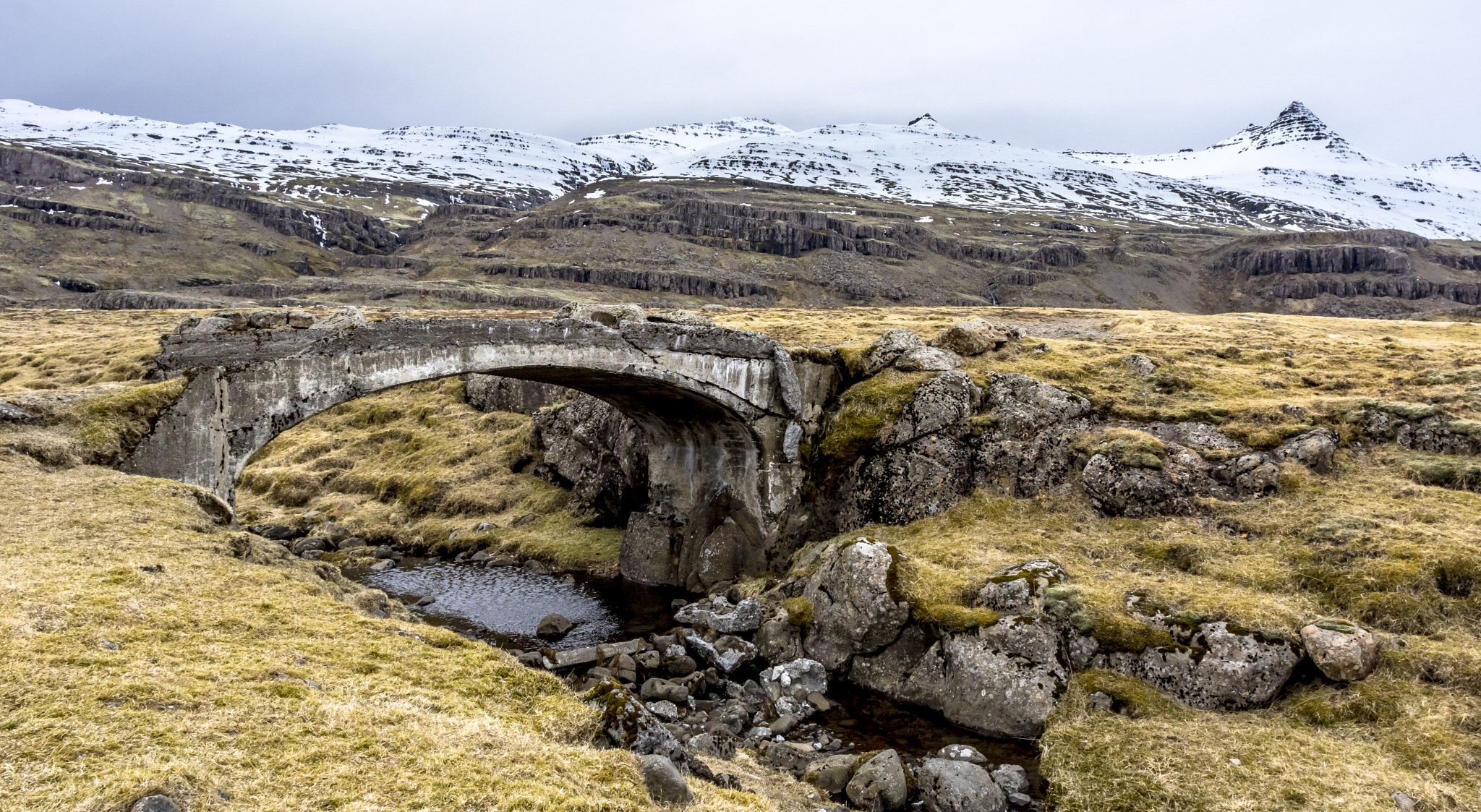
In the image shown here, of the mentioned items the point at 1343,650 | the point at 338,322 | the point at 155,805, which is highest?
the point at 338,322

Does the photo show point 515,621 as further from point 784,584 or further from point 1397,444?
point 1397,444

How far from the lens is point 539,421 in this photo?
3325 centimetres

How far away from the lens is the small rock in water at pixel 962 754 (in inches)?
508

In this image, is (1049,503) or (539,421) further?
(539,421)

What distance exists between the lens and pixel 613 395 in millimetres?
24797

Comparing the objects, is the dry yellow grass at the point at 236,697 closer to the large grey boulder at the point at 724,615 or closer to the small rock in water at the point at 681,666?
the small rock in water at the point at 681,666

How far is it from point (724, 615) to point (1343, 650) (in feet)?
40.2

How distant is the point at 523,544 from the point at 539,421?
7.17 m

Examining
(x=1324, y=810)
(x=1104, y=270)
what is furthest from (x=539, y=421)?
(x=1104, y=270)

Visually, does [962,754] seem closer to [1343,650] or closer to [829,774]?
[829,774]

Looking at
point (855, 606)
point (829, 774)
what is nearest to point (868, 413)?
point (855, 606)

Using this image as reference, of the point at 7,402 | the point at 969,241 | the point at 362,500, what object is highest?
the point at 969,241

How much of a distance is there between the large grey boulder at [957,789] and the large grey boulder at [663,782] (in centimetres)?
486

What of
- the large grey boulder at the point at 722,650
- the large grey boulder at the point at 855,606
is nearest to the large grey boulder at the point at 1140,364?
the large grey boulder at the point at 855,606
